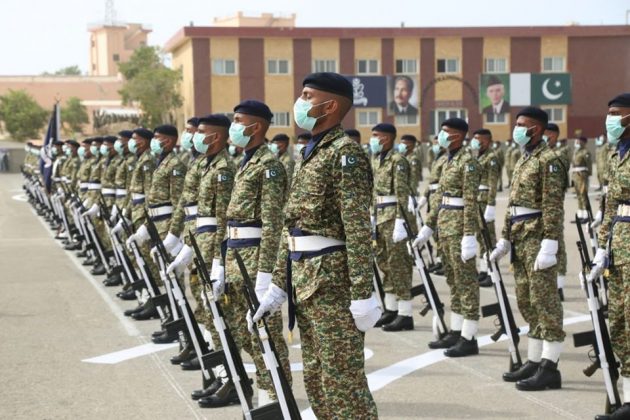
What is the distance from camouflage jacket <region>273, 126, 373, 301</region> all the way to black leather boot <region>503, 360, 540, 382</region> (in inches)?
122

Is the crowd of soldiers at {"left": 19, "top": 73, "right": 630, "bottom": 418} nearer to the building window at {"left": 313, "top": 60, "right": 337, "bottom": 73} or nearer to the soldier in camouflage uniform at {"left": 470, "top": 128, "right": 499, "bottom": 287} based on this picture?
the soldier in camouflage uniform at {"left": 470, "top": 128, "right": 499, "bottom": 287}

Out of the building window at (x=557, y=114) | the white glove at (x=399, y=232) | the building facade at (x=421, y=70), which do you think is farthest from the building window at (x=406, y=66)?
the white glove at (x=399, y=232)

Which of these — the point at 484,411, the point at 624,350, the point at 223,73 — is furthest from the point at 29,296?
Result: the point at 223,73

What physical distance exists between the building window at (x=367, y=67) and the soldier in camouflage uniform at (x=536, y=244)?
4825 centimetres

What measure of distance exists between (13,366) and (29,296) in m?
4.41

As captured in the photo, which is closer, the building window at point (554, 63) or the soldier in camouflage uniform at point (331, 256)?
the soldier in camouflage uniform at point (331, 256)

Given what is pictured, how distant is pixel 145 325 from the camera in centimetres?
1051

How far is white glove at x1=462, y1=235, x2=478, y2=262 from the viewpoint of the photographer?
8406mm

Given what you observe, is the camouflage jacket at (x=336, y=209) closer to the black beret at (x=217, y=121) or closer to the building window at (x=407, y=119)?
the black beret at (x=217, y=121)

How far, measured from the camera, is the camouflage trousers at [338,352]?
15.9 feet

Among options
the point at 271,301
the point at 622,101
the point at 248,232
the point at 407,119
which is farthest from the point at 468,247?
the point at 407,119

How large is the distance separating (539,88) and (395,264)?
161 ft

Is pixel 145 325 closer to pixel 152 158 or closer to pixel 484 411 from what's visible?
pixel 152 158

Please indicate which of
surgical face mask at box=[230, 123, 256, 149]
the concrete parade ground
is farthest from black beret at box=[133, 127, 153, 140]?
surgical face mask at box=[230, 123, 256, 149]
